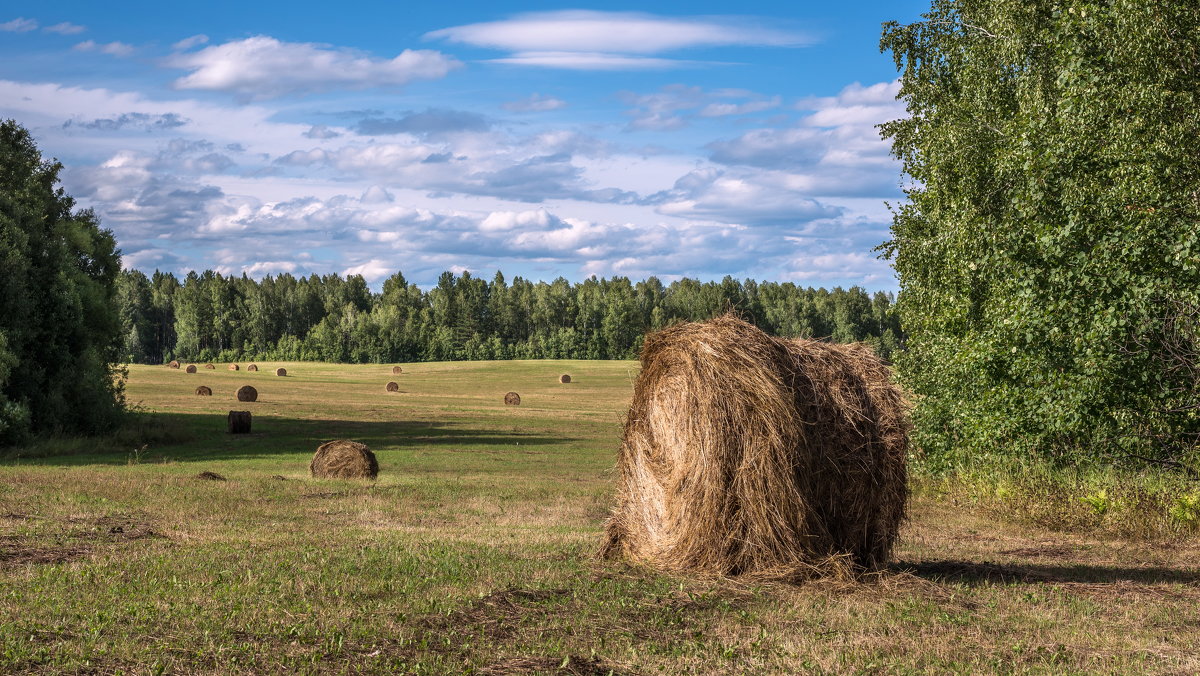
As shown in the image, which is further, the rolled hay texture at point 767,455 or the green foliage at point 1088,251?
the green foliage at point 1088,251

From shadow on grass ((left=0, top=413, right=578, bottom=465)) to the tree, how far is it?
178 centimetres

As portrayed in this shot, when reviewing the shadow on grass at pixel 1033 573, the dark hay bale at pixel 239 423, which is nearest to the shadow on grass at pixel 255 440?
the dark hay bale at pixel 239 423

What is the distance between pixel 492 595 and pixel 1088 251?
1262cm

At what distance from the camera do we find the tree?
33938mm

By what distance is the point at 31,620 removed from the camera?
8.88m

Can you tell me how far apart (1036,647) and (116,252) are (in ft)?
147

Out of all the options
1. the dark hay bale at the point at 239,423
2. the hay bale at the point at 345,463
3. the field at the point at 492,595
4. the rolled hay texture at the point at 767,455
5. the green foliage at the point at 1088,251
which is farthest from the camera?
the dark hay bale at the point at 239,423

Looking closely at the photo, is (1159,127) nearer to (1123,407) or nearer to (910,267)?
(1123,407)

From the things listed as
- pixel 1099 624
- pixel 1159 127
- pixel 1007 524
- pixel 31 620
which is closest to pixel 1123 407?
pixel 1007 524

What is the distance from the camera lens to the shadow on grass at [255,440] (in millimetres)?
32125

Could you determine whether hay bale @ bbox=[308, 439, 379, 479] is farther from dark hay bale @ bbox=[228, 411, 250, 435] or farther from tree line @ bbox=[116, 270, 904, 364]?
tree line @ bbox=[116, 270, 904, 364]

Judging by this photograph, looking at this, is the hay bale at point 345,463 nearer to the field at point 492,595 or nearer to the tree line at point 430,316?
the field at point 492,595

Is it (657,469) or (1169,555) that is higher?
(657,469)

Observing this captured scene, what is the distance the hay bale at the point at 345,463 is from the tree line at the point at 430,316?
116 metres
